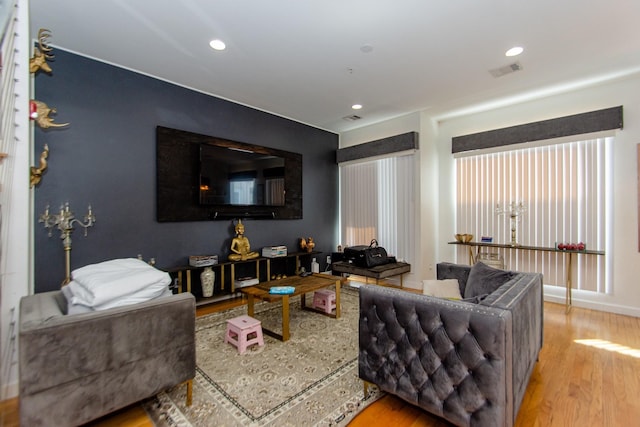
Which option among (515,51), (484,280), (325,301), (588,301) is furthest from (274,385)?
(588,301)

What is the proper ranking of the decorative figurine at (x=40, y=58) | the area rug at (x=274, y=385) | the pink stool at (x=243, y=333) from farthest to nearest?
the pink stool at (x=243, y=333) → the decorative figurine at (x=40, y=58) → the area rug at (x=274, y=385)

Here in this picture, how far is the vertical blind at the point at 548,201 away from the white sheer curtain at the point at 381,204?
89cm

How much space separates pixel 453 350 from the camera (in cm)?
143

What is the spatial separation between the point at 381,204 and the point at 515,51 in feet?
9.28

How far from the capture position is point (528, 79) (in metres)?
3.40

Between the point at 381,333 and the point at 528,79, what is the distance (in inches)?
137

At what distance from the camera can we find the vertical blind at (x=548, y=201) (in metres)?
3.52

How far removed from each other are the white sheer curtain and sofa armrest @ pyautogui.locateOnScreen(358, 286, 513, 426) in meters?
3.14

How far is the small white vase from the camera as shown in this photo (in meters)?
3.60

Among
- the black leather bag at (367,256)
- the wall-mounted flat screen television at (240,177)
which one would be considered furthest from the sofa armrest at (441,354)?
the wall-mounted flat screen television at (240,177)

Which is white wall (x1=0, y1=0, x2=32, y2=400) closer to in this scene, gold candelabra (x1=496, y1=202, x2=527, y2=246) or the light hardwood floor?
the light hardwood floor

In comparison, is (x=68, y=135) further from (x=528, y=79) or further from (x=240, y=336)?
(x=528, y=79)

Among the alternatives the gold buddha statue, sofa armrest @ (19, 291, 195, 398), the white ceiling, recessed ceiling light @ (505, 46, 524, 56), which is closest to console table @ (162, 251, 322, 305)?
the gold buddha statue

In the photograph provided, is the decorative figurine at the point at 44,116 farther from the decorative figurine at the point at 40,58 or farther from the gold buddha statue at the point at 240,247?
the gold buddha statue at the point at 240,247
